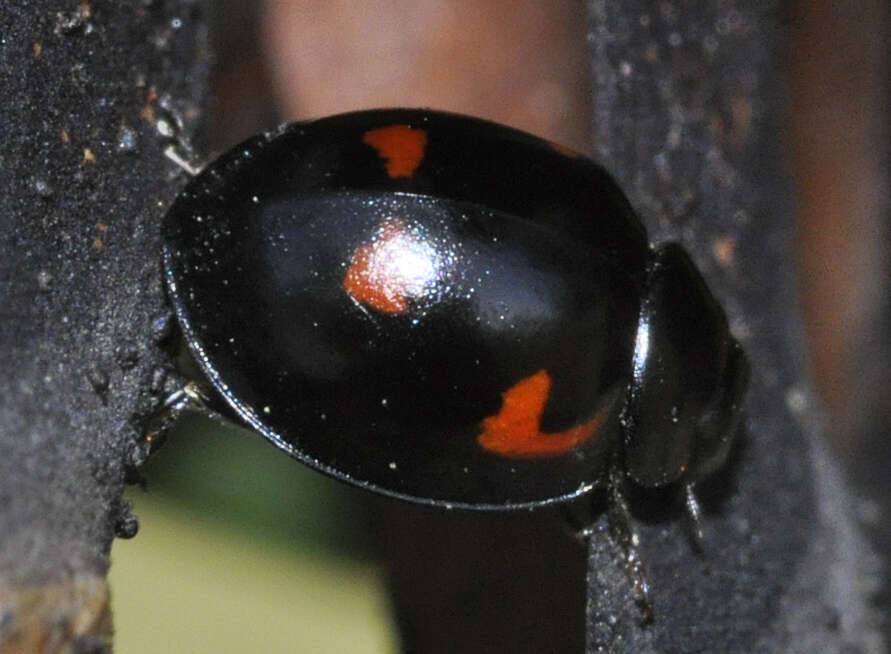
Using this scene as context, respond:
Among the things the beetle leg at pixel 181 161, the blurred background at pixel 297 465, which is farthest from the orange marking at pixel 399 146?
the blurred background at pixel 297 465

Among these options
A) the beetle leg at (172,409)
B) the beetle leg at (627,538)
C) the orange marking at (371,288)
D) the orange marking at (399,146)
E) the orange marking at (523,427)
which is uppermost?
the orange marking at (399,146)

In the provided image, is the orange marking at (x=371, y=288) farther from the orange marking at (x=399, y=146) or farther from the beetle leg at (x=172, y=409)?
the beetle leg at (x=172, y=409)

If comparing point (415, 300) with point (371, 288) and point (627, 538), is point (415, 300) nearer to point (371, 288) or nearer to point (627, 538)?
point (371, 288)

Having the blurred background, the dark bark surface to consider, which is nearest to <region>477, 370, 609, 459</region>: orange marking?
the dark bark surface

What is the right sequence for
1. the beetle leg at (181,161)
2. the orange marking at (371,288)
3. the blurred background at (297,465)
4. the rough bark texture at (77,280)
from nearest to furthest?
the rough bark texture at (77,280) < the orange marking at (371,288) < the beetle leg at (181,161) < the blurred background at (297,465)

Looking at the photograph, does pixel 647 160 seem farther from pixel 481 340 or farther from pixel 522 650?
pixel 522 650

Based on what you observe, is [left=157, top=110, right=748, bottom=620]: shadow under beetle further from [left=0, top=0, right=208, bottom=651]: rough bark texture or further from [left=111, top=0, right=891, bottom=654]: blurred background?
[left=111, top=0, right=891, bottom=654]: blurred background
